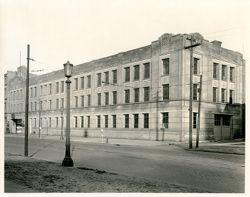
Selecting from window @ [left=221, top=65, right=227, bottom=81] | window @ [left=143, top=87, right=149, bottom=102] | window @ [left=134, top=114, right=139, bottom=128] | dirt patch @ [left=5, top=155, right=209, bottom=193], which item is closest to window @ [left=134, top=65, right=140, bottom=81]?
window @ [left=143, top=87, right=149, bottom=102]

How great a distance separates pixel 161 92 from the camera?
34.7 m

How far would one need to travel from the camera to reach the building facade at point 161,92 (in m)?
32.8

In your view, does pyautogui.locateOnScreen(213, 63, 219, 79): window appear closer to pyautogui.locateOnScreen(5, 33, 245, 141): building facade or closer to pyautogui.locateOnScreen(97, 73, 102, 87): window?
pyautogui.locateOnScreen(5, 33, 245, 141): building facade

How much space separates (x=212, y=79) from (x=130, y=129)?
37.5 ft

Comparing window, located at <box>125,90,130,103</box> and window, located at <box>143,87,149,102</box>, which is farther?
window, located at <box>125,90,130,103</box>

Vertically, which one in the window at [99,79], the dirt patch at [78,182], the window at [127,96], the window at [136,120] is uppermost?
the window at [99,79]

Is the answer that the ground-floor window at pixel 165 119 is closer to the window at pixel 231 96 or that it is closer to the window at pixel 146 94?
the window at pixel 146 94

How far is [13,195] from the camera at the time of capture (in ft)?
25.0

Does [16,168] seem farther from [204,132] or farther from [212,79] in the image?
[212,79]

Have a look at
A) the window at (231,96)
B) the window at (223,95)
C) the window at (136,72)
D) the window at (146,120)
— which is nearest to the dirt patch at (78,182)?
the window at (146,120)

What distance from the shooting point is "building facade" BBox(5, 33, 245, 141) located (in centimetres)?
3284

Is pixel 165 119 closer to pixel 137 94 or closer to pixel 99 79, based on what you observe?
pixel 137 94

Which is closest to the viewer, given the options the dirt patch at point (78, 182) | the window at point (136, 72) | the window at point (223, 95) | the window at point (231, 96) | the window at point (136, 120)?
the dirt patch at point (78, 182)
